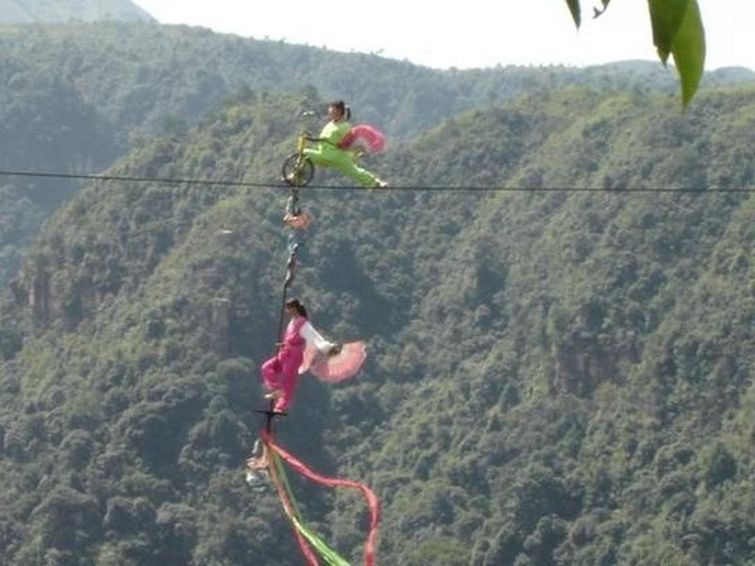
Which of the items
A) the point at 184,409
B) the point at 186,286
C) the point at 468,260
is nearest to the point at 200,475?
the point at 184,409

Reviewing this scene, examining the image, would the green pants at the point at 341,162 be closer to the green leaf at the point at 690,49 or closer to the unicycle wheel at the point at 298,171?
the unicycle wheel at the point at 298,171

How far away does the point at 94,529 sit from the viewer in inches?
1817

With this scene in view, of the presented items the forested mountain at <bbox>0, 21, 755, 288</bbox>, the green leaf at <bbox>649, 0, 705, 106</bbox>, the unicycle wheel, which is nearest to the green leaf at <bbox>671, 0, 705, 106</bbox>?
the green leaf at <bbox>649, 0, 705, 106</bbox>

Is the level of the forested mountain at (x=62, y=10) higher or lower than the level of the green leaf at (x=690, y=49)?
lower

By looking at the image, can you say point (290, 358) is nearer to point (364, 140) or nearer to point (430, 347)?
point (364, 140)

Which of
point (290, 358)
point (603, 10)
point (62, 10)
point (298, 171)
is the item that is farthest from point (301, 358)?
point (62, 10)

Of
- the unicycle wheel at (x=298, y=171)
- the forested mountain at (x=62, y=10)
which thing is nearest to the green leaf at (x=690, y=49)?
the unicycle wheel at (x=298, y=171)

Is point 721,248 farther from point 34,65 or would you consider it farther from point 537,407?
point 34,65

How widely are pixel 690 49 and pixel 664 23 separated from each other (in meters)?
0.02

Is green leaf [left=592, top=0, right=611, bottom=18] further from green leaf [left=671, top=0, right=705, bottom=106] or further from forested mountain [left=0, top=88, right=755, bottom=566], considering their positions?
forested mountain [left=0, top=88, right=755, bottom=566]

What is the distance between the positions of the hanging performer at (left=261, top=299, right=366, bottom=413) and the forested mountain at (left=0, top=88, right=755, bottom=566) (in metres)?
37.7

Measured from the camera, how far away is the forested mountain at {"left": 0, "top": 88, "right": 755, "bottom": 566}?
4584 cm

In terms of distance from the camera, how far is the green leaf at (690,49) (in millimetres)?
776

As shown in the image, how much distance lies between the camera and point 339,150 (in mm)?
5469
